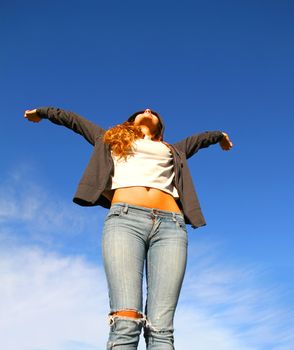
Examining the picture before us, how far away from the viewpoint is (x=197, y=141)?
6.01m

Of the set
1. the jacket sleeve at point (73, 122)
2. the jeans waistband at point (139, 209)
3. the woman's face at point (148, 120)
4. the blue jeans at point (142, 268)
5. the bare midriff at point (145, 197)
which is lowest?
the blue jeans at point (142, 268)

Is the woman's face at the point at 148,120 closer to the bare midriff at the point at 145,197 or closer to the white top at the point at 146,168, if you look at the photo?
the white top at the point at 146,168

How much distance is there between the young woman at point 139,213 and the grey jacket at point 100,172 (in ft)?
0.04

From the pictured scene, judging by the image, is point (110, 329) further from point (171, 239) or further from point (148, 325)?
point (171, 239)

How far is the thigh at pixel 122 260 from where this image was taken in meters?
3.88

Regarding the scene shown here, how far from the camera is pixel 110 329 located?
3775 mm

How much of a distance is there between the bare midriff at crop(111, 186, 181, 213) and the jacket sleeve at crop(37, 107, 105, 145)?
0.98 meters

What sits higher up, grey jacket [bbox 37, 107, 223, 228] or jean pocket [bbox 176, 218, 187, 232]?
grey jacket [bbox 37, 107, 223, 228]

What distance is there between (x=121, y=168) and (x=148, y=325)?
179cm

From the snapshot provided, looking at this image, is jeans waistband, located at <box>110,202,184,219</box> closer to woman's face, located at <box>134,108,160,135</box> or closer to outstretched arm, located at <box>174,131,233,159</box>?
outstretched arm, located at <box>174,131,233,159</box>

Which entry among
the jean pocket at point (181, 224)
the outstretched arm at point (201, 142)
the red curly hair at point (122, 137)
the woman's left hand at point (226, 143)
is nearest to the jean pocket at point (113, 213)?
the jean pocket at point (181, 224)

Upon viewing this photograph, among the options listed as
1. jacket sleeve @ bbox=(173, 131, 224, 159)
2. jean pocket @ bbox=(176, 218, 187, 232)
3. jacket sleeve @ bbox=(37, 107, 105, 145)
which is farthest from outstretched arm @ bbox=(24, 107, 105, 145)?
jean pocket @ bbox=(176, 218, 187, 232)

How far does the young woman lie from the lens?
12.7ft

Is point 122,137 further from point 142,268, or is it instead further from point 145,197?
point 142,268
